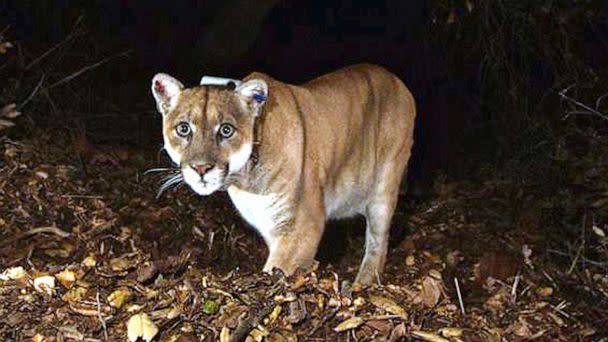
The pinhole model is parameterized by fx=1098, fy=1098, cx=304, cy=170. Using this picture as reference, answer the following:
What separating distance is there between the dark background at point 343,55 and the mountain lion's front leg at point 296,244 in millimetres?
2138

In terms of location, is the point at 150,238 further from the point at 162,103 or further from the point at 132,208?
the point at 162,103

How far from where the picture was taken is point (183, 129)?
5.71 m

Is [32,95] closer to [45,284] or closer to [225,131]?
[225,131]

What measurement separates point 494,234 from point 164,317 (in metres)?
4.09

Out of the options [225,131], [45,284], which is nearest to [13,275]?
[45,284]

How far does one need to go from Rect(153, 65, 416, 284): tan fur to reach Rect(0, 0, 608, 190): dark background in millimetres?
1050

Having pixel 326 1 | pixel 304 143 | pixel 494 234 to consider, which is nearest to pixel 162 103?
pixel 304 143

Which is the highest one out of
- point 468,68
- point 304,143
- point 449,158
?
point 304,143

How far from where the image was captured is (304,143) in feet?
20.3

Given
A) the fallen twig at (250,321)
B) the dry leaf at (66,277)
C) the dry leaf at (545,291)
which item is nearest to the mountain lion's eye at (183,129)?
the dry leaf at (66,277)

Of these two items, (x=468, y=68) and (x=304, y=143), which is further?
(x=468, y=68)

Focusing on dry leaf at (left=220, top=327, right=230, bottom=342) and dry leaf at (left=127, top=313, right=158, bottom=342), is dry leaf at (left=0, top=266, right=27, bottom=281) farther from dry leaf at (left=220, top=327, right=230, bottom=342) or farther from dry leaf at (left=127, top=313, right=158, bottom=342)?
dry leaf at (left=220, top=327, right=230, bottom=342)

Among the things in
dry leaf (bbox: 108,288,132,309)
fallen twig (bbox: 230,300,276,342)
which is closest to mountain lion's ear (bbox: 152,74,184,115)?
dry leaf (bbox: 108,288,132,309)

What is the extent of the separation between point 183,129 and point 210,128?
155 millimetres
